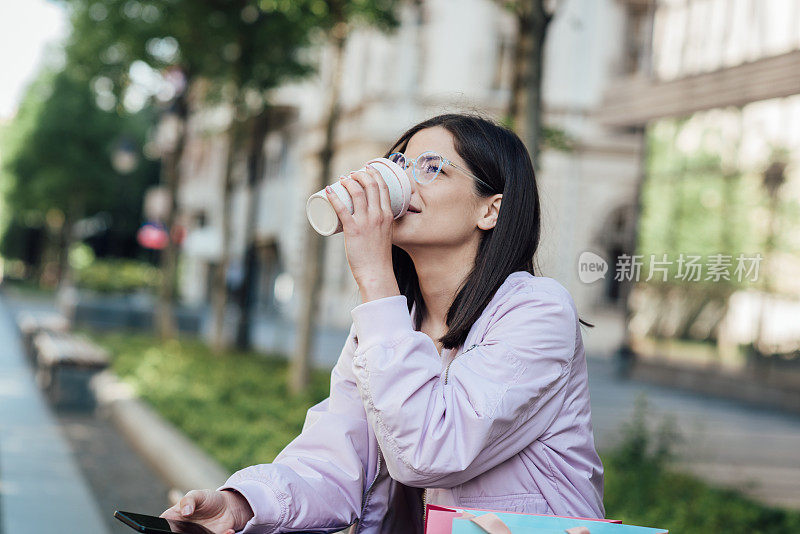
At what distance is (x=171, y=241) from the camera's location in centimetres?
1482

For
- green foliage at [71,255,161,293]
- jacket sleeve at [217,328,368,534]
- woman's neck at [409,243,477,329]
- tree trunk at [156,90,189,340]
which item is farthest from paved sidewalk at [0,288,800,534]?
green foliage at [71,255,161,293]

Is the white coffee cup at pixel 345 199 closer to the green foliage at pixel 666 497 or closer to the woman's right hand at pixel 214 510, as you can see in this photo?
the woman's right hand at pixel 214 510

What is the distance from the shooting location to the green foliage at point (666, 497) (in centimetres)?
504

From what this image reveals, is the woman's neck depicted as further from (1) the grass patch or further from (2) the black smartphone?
(1) the grass patch

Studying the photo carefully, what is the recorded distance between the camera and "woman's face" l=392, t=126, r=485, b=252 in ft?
6.27

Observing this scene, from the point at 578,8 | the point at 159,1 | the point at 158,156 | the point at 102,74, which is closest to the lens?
the point at 159,1

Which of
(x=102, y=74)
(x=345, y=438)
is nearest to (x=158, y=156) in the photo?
(x=102, y=74)

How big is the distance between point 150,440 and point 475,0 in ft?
57.8

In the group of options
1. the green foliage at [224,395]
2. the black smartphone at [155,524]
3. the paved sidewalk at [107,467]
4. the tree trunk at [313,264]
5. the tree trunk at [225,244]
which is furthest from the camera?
the tree trunk at [225,244]

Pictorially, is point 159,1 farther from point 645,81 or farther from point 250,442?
point 250,442

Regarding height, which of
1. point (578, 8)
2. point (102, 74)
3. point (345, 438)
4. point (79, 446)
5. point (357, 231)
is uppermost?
point (578, 8)

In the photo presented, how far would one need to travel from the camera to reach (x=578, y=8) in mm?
21031

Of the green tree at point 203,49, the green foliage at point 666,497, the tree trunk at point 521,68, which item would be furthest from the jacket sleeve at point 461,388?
the green tree at point 203,49

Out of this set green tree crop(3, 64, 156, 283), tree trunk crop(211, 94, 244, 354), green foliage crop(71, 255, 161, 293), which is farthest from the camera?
green tree crop(3, 64, 156, 283)
